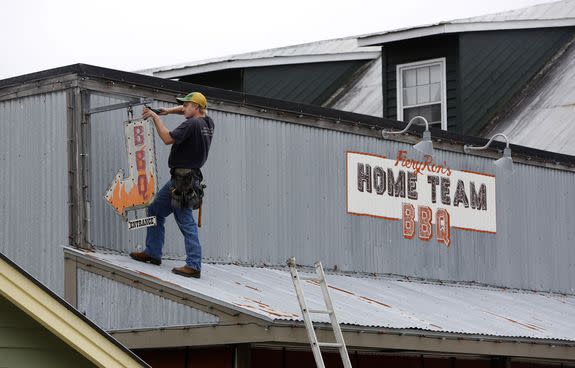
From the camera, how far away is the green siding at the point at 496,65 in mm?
→ 24469

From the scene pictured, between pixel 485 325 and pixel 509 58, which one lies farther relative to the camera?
pixel 509 58

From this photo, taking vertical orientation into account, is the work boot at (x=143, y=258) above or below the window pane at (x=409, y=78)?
below

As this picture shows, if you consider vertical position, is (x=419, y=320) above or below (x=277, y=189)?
below

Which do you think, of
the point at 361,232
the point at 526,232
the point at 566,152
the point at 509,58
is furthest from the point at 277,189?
the point at 509,58

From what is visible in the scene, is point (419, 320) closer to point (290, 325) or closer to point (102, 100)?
point (290, 325)

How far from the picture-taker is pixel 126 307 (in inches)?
537

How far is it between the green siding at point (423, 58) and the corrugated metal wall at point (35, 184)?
10565 millimetres

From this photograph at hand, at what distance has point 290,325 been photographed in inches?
494

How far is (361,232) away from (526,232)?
3824 mm

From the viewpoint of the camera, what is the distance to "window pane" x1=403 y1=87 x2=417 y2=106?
24422mm

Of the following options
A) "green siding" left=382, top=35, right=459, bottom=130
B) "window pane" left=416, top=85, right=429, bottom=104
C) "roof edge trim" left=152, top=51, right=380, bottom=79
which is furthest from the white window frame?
"roof edge trim" left=152, top=51, right=380, bottom=79

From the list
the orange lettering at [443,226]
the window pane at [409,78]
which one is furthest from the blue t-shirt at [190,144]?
the window pane at [409,78]

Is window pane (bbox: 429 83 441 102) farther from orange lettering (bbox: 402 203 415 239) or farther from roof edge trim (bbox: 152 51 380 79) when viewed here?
orange lettering (bbox: 402 203 415 239)

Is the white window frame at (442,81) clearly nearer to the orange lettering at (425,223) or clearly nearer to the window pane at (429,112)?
the window pane at (429,112)
